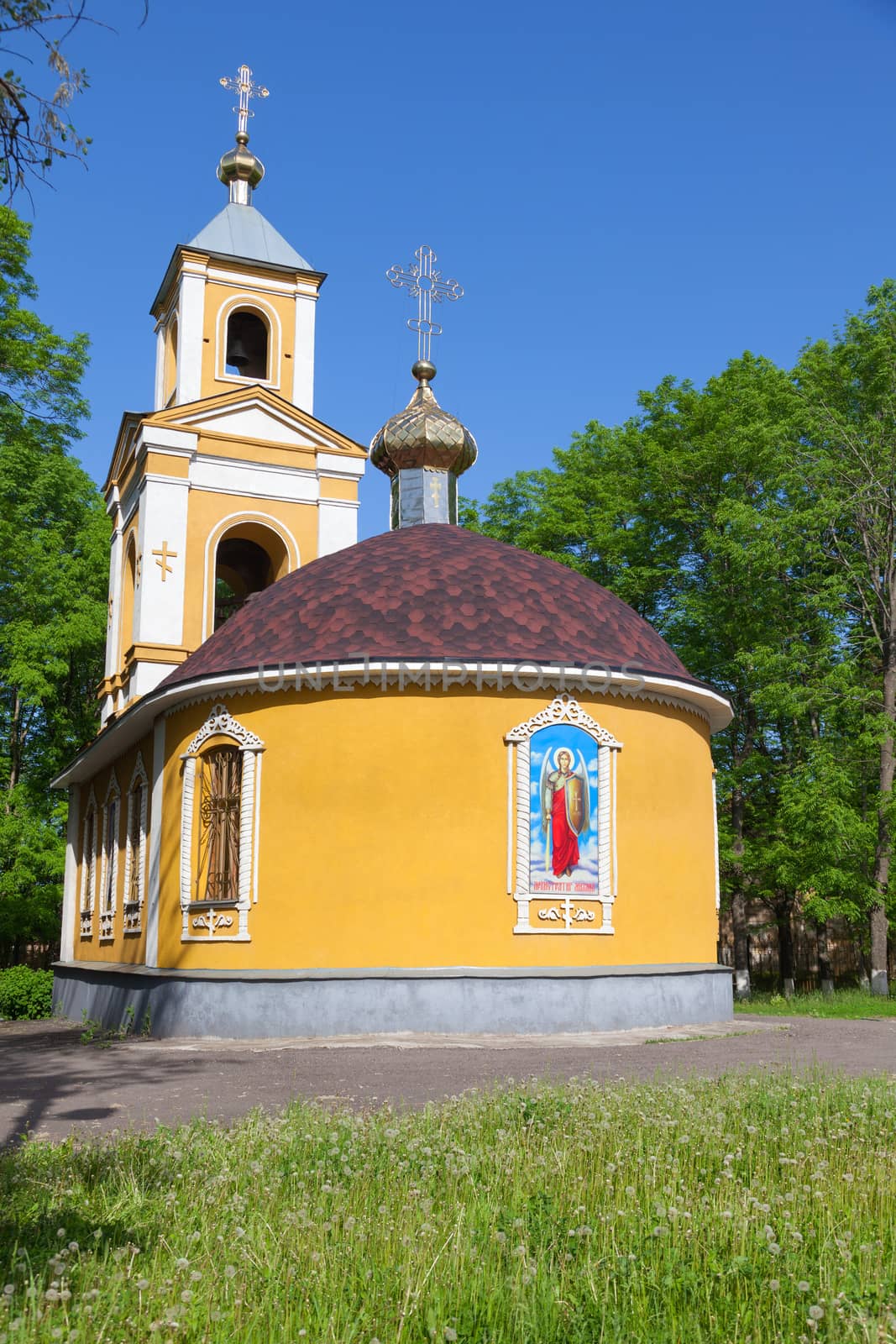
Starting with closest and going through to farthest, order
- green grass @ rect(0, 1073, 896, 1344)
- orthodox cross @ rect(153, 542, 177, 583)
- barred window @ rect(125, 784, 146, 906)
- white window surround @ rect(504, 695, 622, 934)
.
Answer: green grass @ rect(0, 1073, 896, 1344) → white window surround @ rect(504, 695, 622, 934) → barred window @ rect(125, 784, 146, 906) → orthodox cross @ rect(153, 542, 177, 583)

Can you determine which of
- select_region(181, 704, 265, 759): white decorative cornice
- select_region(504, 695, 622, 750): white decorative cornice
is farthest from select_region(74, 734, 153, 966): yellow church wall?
select_region(504, 695, 622, 750): white decorative cornice

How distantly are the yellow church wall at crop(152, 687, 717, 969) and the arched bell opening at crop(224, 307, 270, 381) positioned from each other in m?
10.7

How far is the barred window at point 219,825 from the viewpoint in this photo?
14.4m

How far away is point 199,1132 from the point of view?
20.6 feet

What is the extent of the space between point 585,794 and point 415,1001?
2919 mm

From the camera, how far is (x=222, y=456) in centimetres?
2144

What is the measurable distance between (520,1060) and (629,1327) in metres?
6.66

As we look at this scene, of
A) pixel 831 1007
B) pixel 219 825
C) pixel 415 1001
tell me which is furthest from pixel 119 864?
pixel 831 1007

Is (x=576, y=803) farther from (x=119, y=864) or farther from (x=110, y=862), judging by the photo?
(x=110, y=862)

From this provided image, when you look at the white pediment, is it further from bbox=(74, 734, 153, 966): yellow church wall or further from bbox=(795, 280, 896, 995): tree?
bbox=(795, 280, 896, 995): tree

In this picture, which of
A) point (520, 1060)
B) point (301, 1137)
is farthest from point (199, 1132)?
point (520, 1060)

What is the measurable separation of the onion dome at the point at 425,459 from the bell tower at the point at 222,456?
232cm

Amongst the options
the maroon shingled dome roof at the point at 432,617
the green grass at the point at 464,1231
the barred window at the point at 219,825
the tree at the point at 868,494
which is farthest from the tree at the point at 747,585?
the green grass at the point at 464,1231

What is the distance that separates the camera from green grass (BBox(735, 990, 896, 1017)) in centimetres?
1700
